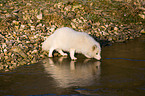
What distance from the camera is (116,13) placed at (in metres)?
15.5

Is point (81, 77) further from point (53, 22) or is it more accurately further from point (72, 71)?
point (53, 22)

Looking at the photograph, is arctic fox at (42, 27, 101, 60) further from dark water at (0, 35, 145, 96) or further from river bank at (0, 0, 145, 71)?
river bank at (0, 0, 145, 71)

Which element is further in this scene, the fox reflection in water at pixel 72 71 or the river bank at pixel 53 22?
the river bank at pixel 53 22

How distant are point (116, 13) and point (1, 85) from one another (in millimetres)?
11026

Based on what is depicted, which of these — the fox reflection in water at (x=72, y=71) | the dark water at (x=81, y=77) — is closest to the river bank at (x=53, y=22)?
the fox reflection in water at (x=72, y=71)

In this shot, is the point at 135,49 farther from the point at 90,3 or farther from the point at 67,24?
the point at 90,3

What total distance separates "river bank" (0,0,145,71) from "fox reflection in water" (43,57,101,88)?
92cm

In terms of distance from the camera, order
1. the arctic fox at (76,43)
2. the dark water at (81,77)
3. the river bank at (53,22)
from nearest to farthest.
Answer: the dark water at (81,77) < the arctic fox at (76,43) < the river bank at (53,22)

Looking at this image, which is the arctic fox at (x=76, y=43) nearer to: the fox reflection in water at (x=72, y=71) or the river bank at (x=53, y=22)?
the fox reflection in water at (x=72, y=71)

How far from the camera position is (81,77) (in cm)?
676

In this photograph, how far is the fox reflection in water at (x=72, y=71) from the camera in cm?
632

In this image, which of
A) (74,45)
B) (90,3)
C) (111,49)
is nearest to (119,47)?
(111,49)

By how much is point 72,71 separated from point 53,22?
6.15 meters

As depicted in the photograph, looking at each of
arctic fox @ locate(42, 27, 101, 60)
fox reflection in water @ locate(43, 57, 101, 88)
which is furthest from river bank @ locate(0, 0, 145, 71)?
arctic fox @ locate(42, 27, 101, 60)
